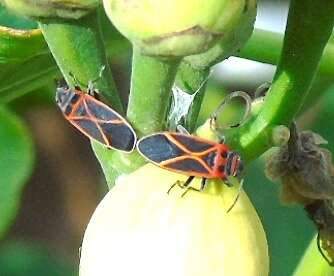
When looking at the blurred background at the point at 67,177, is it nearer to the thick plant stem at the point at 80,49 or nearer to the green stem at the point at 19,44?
the green stem at the point at 19,44

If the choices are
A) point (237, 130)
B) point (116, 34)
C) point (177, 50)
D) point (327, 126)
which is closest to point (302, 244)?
point (327, 126)

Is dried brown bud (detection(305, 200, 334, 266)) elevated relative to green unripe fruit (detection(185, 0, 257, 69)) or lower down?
lower down

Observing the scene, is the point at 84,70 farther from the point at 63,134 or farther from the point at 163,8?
the point at 63,134

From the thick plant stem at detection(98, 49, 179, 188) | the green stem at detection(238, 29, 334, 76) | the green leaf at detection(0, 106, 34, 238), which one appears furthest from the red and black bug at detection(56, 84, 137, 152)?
the green leaf at detection(0, 106, 34, 238)

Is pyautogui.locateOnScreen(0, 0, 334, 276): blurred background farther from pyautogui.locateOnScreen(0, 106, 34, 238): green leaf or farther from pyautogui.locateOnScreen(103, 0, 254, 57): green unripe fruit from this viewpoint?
pyautogui.locateOnScreen(103, 0, 254, 57): green unripe fruit

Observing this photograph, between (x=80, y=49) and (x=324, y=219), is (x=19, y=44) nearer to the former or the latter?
(x=80, y=49)

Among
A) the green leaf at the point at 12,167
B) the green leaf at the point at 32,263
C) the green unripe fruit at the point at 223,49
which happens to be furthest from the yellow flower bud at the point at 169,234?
the green leaf at the point at 32,263
